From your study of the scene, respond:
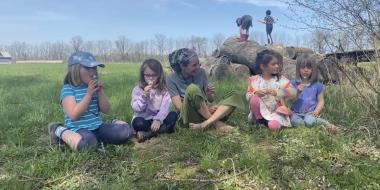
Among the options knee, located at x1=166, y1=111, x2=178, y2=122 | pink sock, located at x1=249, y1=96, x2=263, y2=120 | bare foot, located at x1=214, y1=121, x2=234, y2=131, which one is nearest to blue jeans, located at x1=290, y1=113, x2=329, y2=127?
pink sock, located at x1=249, y1=96, x2=263, y2=120

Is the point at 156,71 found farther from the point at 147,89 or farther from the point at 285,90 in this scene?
the point at 285,90

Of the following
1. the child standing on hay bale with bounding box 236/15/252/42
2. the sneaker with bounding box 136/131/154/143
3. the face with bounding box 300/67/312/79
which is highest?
the child standing on hay bale with bounding box 236/15/252/42

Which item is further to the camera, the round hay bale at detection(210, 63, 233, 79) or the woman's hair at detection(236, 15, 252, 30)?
the woman's hair at detection(236, 15, 252, 30)

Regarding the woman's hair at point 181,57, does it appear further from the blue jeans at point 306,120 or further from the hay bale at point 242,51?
the hay bale at point 242,51

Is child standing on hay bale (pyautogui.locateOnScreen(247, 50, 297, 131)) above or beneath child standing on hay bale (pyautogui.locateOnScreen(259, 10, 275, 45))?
beneath

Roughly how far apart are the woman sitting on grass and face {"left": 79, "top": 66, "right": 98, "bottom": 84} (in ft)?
3.35

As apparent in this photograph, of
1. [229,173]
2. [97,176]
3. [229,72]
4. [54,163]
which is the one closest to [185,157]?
[229,173]

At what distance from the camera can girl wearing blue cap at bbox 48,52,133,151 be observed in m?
4.39

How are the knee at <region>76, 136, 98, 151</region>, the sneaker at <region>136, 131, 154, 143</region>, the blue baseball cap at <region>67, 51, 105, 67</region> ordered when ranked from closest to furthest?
the knee at <region>76, 136, 98, 151</region> → the blue baseball cap at <region>67, 51, 105, 67</region> → the sneaker at <region>136, 131, 154, 143</region>

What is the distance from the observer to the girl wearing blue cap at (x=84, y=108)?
173 inches

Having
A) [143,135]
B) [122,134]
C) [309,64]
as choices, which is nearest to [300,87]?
[309,64]

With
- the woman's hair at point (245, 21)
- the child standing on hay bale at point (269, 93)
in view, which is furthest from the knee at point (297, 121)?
the woman's hair at point (245, 21)

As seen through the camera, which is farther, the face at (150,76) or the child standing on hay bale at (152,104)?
the face at (150,76)

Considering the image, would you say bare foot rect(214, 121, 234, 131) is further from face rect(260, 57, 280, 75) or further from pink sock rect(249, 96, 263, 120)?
face rect(260, 57, 280, 75)
